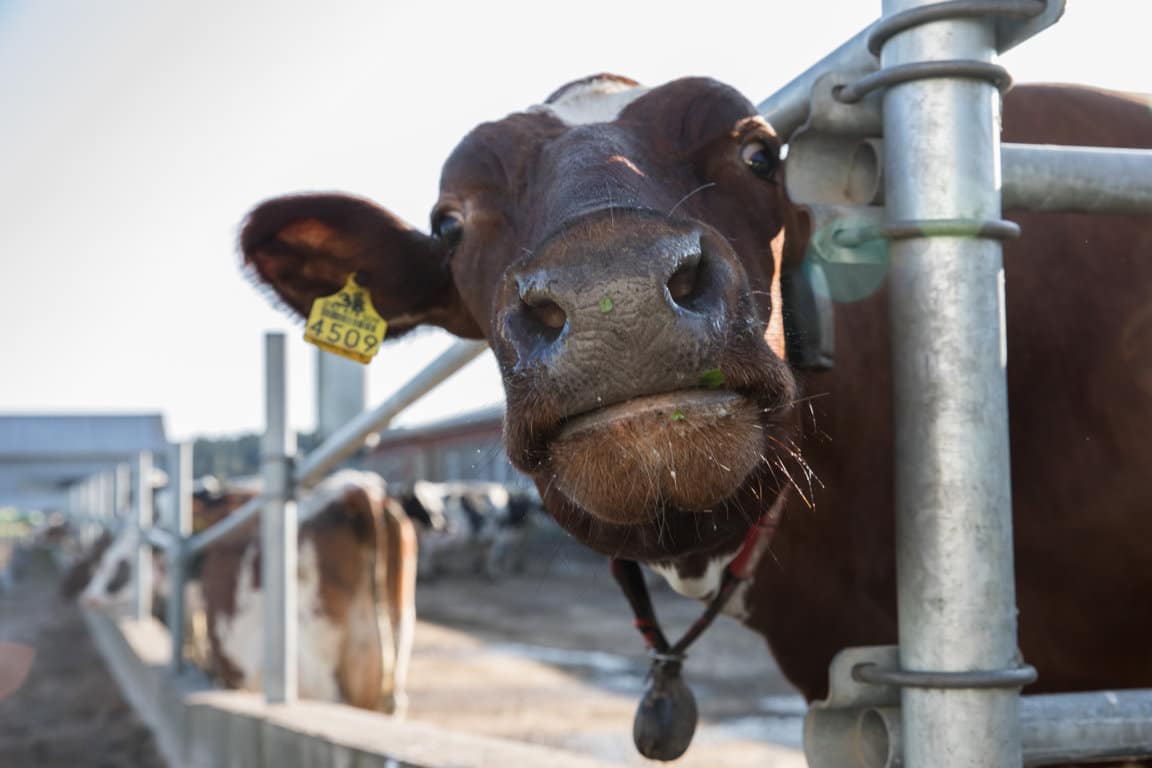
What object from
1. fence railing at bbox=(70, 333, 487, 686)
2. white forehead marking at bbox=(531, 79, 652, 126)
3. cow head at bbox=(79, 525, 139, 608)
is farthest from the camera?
cow head at bbox=(79, 525, 139, 608)

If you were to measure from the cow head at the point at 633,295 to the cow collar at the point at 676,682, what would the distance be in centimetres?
5

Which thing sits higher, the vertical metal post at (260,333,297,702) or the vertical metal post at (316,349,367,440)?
the vertical metal post at (316,349,367,440)

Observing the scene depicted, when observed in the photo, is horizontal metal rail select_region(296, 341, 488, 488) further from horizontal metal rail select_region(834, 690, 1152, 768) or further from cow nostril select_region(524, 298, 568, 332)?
horizontal metal rail select_region(834, 690, 1152, 768)

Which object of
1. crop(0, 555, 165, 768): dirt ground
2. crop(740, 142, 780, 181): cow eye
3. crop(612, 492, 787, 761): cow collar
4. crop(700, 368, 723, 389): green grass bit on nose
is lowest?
crop(0, 555, 165, 768): dirt ground

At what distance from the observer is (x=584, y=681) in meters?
8.02

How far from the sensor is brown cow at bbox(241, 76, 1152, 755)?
4.57 ft

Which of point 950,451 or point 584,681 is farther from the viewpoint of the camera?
point 584,681

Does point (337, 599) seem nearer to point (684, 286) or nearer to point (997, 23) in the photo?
point (684, 286)

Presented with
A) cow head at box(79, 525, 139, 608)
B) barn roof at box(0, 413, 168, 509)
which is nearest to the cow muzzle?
cow head at box(79, 525, 139, 608)

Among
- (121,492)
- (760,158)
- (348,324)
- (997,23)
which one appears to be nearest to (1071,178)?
(997,23)

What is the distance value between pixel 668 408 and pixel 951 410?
38 centimetres

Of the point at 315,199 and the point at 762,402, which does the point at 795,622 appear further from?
the point at 315,199

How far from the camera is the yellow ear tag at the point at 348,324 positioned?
2.65 metres

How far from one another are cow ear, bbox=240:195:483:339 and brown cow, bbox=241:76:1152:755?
174 millimetres
